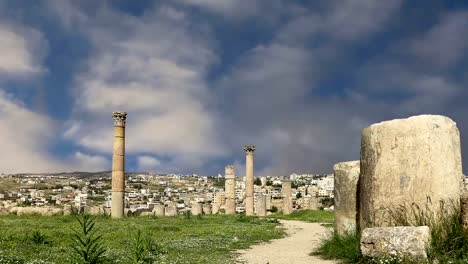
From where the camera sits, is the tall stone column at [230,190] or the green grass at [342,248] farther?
the tall stone column at [230,190]

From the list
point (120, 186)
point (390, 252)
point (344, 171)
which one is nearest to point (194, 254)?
point (344, 171)

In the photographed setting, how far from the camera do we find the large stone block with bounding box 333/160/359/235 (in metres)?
15.5

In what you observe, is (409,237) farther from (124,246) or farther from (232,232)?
(232,232)

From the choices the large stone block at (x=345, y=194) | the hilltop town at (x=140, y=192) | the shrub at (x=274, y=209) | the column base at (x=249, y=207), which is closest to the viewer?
the large stone block at (x=345, y=194)

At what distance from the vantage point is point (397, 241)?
971 cm

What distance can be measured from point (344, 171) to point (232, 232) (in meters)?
8.10

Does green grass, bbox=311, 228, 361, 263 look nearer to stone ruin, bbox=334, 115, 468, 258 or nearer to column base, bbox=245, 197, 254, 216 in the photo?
stone ruin, bbox=334, 115, 468, 258

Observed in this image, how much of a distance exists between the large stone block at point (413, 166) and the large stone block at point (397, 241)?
1.04 m

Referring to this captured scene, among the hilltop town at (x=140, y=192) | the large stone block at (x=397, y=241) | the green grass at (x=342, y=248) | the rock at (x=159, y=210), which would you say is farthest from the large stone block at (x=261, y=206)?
the large stone block at (x=397, y=241)

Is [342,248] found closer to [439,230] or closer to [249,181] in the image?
[439,230]

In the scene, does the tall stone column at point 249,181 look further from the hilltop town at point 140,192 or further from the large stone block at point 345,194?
the large stone block at point 345,194

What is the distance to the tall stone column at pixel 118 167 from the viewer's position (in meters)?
34.2

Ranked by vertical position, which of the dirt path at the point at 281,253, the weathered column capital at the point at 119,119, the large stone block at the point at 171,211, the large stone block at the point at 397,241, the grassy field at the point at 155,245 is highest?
the weathered column capital at the point at 119,119

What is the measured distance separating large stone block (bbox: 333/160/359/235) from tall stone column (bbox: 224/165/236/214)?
31999mm
